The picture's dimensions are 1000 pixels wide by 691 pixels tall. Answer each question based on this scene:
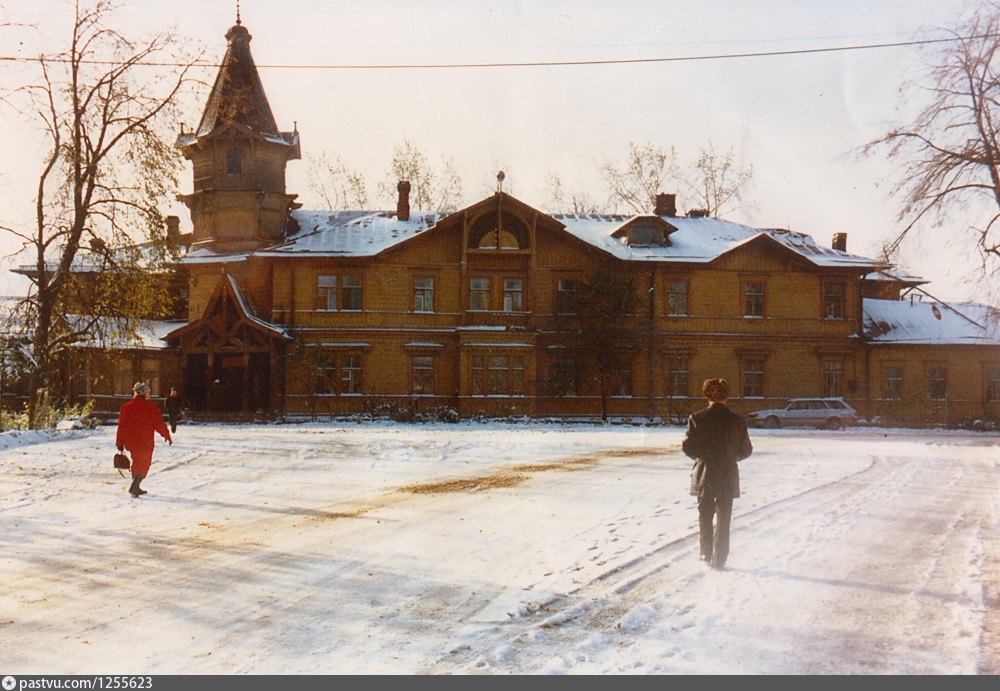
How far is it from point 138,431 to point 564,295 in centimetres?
2488

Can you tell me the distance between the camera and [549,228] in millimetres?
36844

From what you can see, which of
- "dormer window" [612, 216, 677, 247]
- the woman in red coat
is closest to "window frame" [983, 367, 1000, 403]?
"dormer window" [612, 216, 677, 247]

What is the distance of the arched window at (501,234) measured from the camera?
36.5 metres

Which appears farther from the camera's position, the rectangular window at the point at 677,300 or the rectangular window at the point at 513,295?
the rectangular window at the point at 677,300

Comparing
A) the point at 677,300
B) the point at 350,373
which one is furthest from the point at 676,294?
the point at 350,373

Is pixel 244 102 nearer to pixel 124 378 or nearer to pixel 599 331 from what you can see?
pixel 124 378

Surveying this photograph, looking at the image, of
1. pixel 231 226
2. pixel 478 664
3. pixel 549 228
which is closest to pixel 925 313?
pixel 549 228

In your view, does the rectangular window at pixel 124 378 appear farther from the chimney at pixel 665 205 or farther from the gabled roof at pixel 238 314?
the chimney at pixel 665 205

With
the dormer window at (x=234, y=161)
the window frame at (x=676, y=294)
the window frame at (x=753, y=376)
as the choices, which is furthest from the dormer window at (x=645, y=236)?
the dormer window at (x=234, y=161)

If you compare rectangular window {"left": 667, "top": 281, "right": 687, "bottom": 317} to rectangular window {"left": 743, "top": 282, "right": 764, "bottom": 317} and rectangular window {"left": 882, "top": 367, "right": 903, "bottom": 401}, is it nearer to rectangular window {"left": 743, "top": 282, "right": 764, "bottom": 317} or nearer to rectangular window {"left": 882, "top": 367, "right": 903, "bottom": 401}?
rectangular window {"left": 743, "top": 282, "right": 764, "bottom": 317}

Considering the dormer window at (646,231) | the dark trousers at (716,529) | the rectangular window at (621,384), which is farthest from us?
the dormer window at (646,231)

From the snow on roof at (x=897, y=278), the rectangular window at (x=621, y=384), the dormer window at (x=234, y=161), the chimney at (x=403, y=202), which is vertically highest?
the dormer window at (x=234, y=161)

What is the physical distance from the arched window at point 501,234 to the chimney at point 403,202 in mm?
4404

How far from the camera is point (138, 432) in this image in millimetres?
13766
